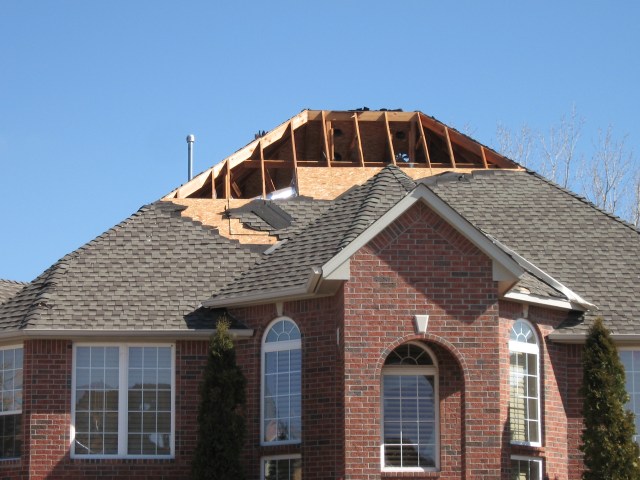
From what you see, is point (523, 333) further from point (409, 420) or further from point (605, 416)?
point (409, 420)

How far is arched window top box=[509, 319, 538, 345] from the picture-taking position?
25688 millimetres

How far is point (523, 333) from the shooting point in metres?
25.9

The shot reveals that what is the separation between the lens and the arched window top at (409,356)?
2473 cm

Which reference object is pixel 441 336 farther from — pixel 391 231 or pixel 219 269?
pixel 219 269

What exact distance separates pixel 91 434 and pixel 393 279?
251 inches

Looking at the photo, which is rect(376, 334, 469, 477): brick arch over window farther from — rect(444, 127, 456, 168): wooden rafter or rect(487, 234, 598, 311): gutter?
rect(444, 127, 456, 168): wooden rafter

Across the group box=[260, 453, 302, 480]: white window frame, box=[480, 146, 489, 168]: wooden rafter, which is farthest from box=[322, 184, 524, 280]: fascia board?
box=[480, 146, 489, 168]: wooden rafter

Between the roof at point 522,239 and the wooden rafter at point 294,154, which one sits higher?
the wooden rafter at point 294,154

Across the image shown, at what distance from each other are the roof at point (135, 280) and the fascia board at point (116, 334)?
11 centimetres

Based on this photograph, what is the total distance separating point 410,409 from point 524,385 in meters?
2.37

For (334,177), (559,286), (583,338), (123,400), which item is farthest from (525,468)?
(334,177)

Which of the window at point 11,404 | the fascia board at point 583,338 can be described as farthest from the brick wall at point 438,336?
the window at point 11,404

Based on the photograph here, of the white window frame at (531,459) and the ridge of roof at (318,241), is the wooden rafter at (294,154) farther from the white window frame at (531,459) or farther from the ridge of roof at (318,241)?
the white window frame at (531,459)

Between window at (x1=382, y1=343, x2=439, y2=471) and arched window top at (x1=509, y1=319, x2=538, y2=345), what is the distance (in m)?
1.91
